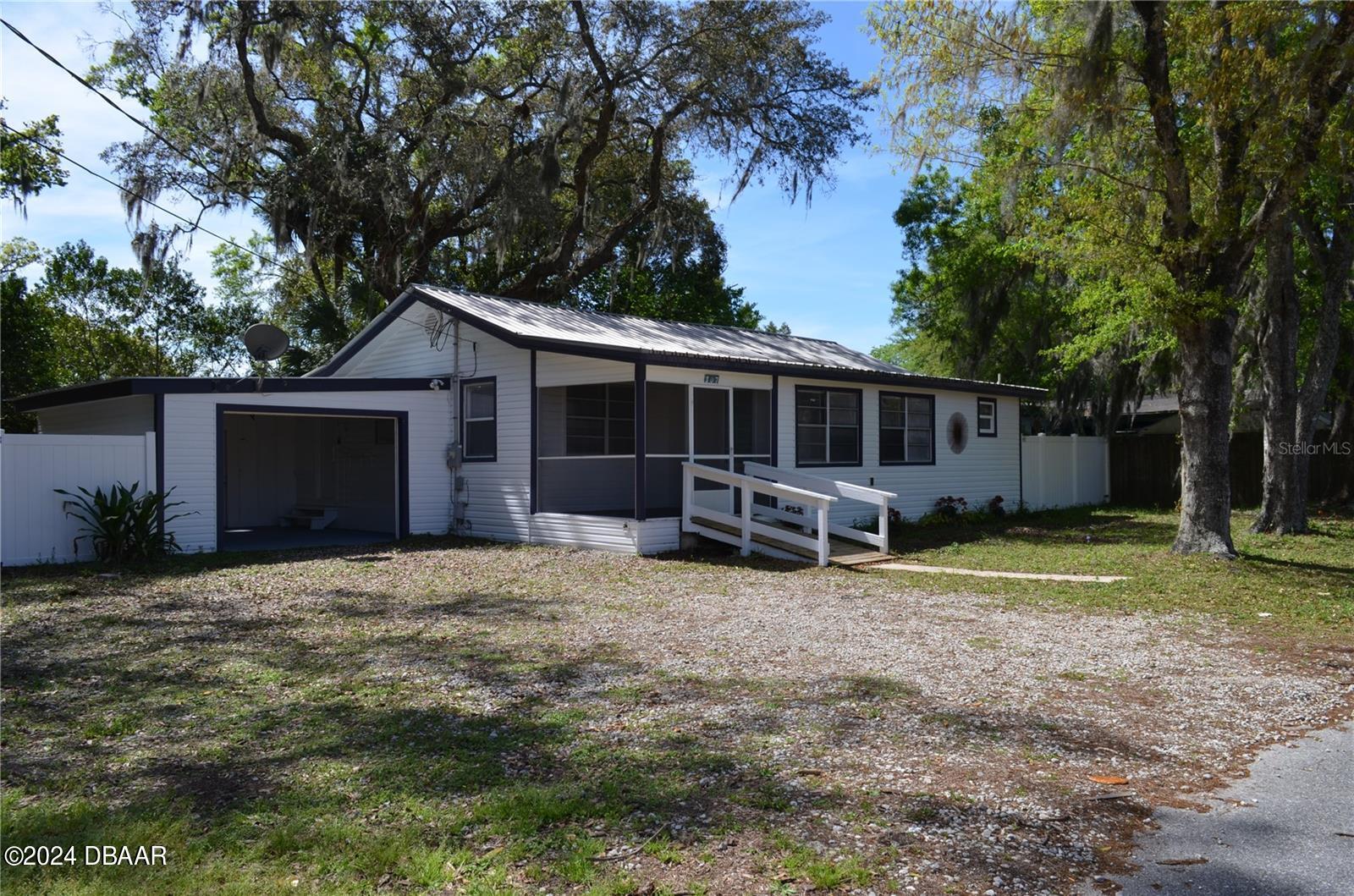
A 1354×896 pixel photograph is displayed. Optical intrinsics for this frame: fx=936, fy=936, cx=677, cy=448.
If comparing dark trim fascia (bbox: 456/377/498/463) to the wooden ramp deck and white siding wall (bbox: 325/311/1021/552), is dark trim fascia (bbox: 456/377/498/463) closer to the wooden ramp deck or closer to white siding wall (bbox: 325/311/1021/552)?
white siding wall (bbox: 325/311/1021/552)

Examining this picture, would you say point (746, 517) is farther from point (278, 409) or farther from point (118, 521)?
point (118, 521)

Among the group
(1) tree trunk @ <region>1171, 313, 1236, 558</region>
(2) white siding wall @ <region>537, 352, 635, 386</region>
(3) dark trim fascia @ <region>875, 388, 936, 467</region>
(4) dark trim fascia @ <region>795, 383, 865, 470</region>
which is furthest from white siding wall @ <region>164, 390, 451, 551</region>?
(1) tree trunk @ <region>1171, 313, 1236, 558</region>

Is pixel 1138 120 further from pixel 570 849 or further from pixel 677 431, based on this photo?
pixel 570 849

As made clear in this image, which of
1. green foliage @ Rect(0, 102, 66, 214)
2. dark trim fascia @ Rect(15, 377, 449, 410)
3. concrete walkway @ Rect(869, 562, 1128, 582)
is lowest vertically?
concrete walkway @ Rect(869, 562, 1128, 582)

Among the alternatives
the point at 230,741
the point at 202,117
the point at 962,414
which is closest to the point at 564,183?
the point at 202,117

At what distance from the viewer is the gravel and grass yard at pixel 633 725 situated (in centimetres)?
357

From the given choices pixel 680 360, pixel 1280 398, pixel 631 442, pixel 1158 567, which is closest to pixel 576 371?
pixel 680 360

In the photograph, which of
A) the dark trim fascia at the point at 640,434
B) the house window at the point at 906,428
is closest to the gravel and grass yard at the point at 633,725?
the dark trim fascia at the point at 640,434

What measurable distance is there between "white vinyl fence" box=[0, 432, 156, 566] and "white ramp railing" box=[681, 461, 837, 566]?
24.1ft

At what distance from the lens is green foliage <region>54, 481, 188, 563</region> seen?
11.5 m

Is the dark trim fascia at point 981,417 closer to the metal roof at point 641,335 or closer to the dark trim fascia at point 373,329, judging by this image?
the metal roof at point 641,335

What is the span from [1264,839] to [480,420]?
12770 mm

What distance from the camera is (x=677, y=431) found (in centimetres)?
1678

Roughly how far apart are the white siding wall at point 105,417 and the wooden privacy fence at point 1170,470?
2019cm
